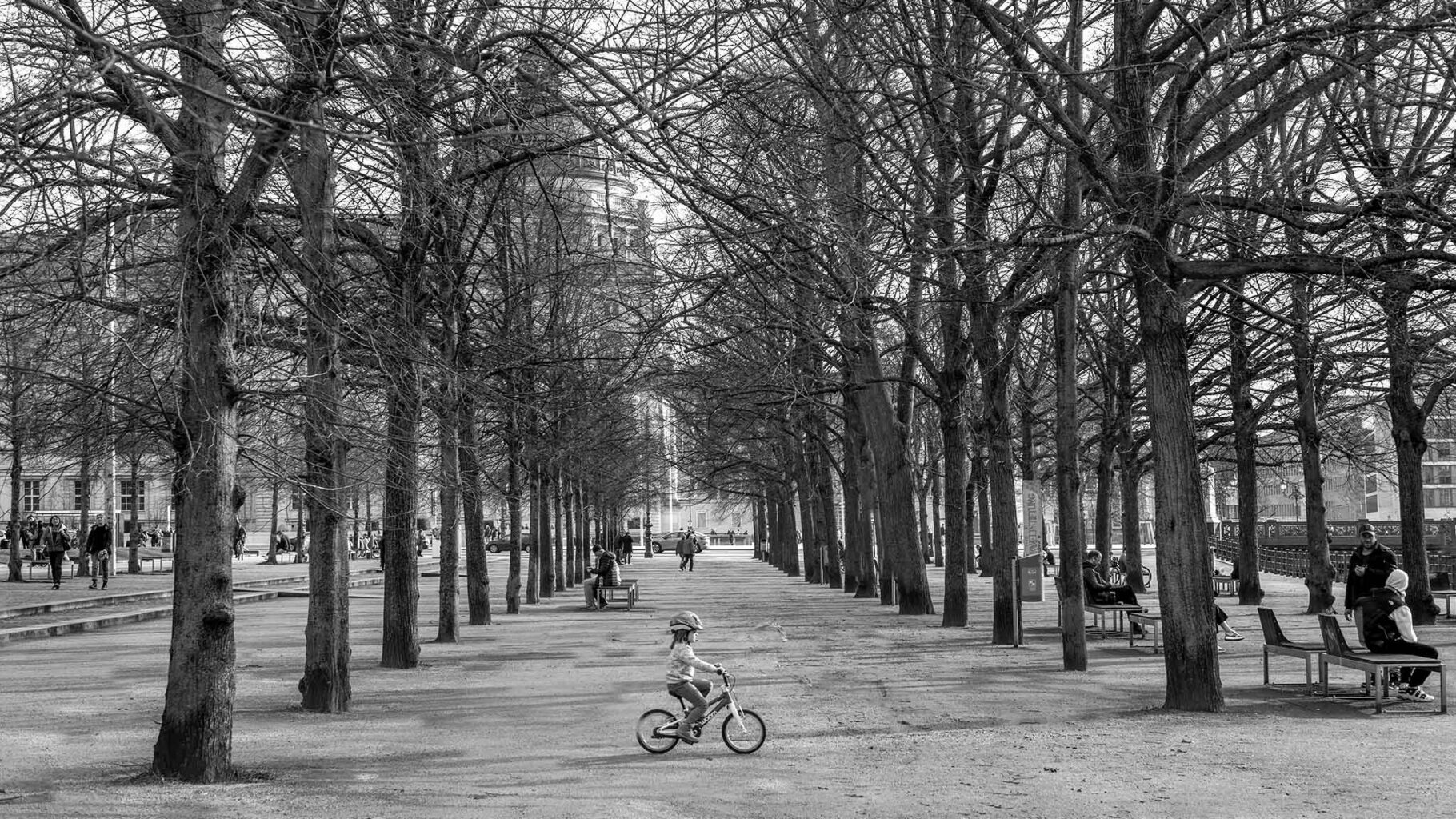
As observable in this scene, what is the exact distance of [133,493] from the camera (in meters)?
42.2

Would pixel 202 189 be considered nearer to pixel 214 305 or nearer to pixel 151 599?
→ pixel 214 305

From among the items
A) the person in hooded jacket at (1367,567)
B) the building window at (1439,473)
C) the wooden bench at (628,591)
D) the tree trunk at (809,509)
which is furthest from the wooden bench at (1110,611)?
the building window at (1439,473)

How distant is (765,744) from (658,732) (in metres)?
0.98

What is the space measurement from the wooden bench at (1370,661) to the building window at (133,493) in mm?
29867

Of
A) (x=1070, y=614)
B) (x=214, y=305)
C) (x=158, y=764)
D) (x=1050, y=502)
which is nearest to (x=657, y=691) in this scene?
(x=1070, y=614)

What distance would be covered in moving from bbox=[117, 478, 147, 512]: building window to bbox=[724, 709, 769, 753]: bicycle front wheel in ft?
95.2

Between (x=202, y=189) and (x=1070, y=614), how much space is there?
11.4 metres

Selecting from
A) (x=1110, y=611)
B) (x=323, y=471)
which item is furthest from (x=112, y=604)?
(x=323, y=471)

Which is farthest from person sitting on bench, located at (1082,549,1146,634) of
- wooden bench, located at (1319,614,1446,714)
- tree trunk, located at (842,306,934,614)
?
wooden bench, located at (1319,614,1446,714)

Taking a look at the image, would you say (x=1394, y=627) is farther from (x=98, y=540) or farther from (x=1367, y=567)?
(x=98, y=540)

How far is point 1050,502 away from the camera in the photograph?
93.4 m

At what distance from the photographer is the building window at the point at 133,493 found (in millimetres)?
43591

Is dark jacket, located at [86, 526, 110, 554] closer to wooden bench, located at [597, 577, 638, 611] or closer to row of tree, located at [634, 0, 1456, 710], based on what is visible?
wooden bench, located at [597, 577, 638, 611]

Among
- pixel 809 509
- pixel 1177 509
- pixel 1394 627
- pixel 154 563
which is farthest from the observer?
pixel 154 563
